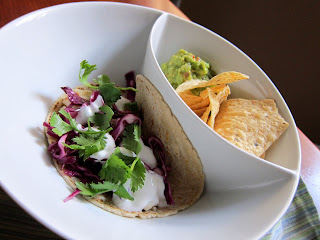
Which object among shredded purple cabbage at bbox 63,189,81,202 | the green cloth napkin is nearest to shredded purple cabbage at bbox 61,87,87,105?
shredded purple cabbage at bbox 63,189,81,202

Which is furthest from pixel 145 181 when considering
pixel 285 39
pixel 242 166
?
pixel 285 39

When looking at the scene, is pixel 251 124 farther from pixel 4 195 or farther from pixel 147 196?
pixel 4 195

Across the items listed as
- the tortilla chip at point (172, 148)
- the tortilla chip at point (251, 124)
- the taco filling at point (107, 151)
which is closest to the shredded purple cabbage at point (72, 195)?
the taco filling at point (107, 151)

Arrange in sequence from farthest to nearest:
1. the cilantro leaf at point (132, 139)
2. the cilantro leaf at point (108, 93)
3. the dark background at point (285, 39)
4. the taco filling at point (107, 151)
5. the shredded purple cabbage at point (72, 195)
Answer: the dark background at point (285, 39), the cilantro leaf at point (108, 93), the cilantro leaf at point (132, 139), the taco filling at point (107, 151), the shredded purple cabbage at point (72, 195)

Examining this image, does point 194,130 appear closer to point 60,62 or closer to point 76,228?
point 76,228

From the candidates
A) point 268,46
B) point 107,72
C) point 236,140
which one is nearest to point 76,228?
point 236,140

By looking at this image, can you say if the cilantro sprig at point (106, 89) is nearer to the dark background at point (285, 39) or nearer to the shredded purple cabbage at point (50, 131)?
the shredded purple cabbage at point (50, 131)
